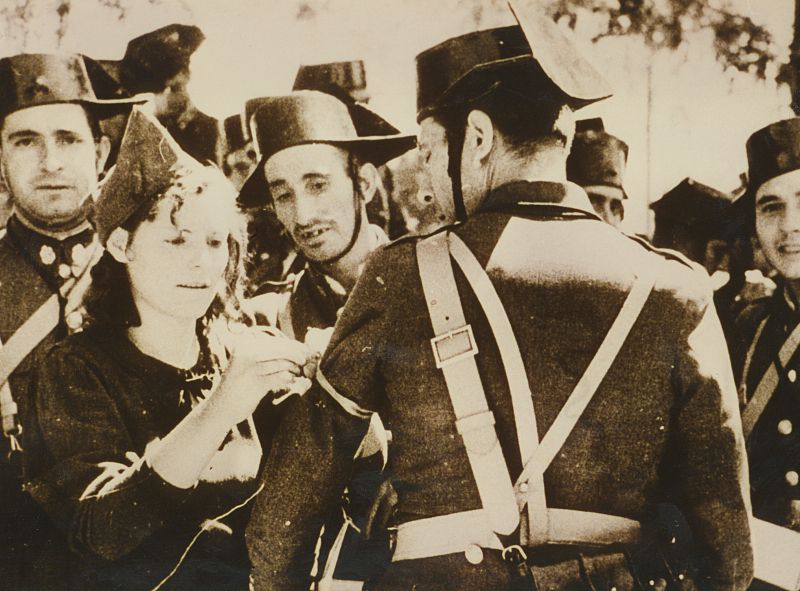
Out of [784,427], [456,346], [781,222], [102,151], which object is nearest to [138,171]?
[102,151]

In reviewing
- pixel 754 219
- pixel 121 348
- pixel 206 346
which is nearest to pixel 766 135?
pixel 754 219

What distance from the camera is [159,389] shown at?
103 inches

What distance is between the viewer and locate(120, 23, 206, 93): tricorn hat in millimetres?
2744

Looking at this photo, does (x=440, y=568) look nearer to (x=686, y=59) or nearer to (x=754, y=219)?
(x=754, y=219)

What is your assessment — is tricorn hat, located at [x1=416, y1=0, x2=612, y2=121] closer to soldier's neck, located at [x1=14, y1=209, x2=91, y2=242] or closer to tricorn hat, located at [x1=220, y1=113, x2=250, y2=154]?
tricorn hat, located at [x1=220, y1=113, x2=250, y2=154]

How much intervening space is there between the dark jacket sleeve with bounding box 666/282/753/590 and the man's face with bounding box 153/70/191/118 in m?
1.93

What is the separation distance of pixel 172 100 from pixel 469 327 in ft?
4.39

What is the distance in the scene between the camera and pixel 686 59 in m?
2.87

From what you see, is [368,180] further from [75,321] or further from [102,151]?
[75,321]

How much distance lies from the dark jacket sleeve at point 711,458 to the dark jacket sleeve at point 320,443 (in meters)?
1.03

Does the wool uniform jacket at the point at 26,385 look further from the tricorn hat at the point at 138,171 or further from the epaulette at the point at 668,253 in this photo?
the epaulette at the point at 668,253

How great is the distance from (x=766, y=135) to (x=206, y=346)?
2.23 meters

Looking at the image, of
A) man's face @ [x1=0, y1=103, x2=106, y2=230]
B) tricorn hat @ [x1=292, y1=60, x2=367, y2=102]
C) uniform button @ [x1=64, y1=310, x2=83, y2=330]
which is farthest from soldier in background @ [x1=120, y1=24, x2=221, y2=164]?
uniform button @ [x1=64, y1=310, x2=83, y2=330]

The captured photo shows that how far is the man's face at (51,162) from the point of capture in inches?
107
